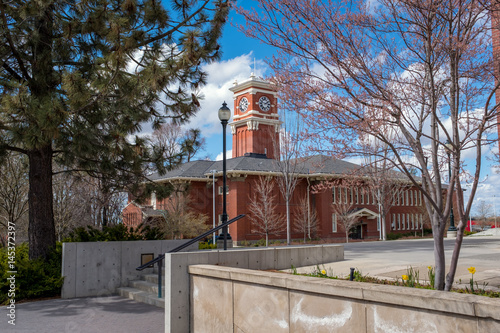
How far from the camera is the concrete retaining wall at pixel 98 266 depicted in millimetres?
11492

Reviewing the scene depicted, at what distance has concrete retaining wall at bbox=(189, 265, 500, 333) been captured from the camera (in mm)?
3900

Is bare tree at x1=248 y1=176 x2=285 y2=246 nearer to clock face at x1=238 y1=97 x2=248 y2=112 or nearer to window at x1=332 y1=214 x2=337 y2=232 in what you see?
window at x1=332 y1=214 x2=337 y2=232

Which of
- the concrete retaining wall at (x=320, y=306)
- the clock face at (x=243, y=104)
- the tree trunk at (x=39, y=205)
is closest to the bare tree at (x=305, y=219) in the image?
the clock face at (x=243, y=104)

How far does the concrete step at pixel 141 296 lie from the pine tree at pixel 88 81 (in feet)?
9.43

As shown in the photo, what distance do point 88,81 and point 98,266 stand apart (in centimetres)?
499

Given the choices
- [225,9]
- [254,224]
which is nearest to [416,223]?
[254,224]

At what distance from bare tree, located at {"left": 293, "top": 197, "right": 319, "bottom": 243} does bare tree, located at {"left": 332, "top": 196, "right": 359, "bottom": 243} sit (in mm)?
2409

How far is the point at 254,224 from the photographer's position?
41.1 meters

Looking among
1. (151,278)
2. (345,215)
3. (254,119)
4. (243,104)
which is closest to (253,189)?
(345,215)

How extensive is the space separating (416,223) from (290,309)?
51.3m

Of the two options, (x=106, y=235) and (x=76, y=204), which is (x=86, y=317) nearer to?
(x=106, y=235)

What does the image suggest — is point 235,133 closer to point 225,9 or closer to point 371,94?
point 225,9

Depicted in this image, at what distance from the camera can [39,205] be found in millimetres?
12547

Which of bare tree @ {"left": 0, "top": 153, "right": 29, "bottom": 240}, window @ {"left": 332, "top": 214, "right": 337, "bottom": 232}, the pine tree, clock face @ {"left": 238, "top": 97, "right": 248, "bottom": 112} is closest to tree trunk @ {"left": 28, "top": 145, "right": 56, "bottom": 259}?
the pine tree
